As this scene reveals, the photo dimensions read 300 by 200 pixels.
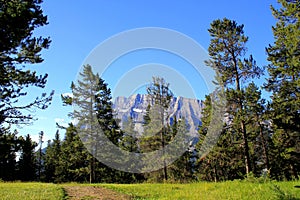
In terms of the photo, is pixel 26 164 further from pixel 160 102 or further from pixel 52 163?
pixel 160 102

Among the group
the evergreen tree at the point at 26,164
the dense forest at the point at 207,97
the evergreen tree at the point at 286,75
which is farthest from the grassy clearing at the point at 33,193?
the evergreen tree at the point at 26,164

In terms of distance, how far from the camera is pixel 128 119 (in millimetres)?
45469

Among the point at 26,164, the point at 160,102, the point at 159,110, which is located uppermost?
the point at 160,102

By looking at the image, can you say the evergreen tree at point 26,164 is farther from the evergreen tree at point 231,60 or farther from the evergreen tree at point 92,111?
the evergreen tree at point 231,60

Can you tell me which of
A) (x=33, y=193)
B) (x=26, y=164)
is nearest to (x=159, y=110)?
(x=33, y=193)

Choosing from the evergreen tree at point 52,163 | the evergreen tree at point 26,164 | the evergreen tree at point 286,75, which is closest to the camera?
the evergreen tree at point 286,75

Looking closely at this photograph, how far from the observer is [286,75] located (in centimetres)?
2284

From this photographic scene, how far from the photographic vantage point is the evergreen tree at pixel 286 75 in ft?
59.9

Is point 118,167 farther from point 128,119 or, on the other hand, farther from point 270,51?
point 270,51

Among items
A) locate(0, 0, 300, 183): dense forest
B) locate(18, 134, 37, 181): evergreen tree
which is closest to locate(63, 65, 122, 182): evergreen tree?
locate(0, 0, 300, 183): dense forest

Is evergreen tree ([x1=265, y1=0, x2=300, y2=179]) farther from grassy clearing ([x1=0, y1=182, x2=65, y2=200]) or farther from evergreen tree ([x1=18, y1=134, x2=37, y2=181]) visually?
evergreen tree ([x1=18, y1=134, x2=37, y2=181])

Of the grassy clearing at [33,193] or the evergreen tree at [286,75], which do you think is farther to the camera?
the evergreen tree at [286,75]

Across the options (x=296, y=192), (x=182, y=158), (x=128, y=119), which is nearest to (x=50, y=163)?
(x=128, y=119)

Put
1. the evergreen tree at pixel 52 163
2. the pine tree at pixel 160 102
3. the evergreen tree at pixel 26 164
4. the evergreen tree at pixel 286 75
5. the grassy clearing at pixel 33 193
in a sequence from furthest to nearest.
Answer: the evergreen tree at pixel 52 163 < the evergreen tree at pixel 26 164 < the pine tree at pixel 160 102 < the evergreen tree at pixel 286 75 < the grassy clearing at pixel 33 193
